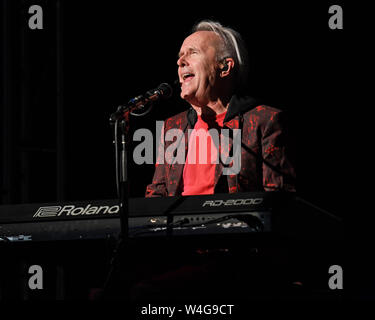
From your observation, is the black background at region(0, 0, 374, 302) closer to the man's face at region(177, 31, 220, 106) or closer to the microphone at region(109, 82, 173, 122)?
the man's face at region(177, 31, 220, 106)

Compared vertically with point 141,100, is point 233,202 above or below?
below

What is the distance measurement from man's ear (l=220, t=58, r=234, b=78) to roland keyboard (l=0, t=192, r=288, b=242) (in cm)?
102

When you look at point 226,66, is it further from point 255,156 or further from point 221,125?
point 255,156

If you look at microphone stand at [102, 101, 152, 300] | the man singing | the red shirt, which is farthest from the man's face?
microphone stand at [102, 101, 152, 300]

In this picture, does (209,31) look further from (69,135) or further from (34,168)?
(34,168)

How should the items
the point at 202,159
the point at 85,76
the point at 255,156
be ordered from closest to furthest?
the point at 255,156
the point at 202,159
the point at 85,76

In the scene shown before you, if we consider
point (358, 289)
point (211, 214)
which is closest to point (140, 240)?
point (211, 214)

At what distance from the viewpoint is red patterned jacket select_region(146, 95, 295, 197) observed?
2504mm

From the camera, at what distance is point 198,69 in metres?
2.85

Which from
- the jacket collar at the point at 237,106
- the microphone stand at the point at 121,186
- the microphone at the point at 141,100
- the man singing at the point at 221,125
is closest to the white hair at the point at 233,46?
the man singing at the point at 221,125

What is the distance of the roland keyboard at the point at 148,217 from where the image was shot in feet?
6.35

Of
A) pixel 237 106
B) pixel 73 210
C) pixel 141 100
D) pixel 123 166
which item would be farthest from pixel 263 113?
pixel 73 210

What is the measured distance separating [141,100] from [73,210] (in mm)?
453

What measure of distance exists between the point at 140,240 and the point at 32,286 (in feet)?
5.74
